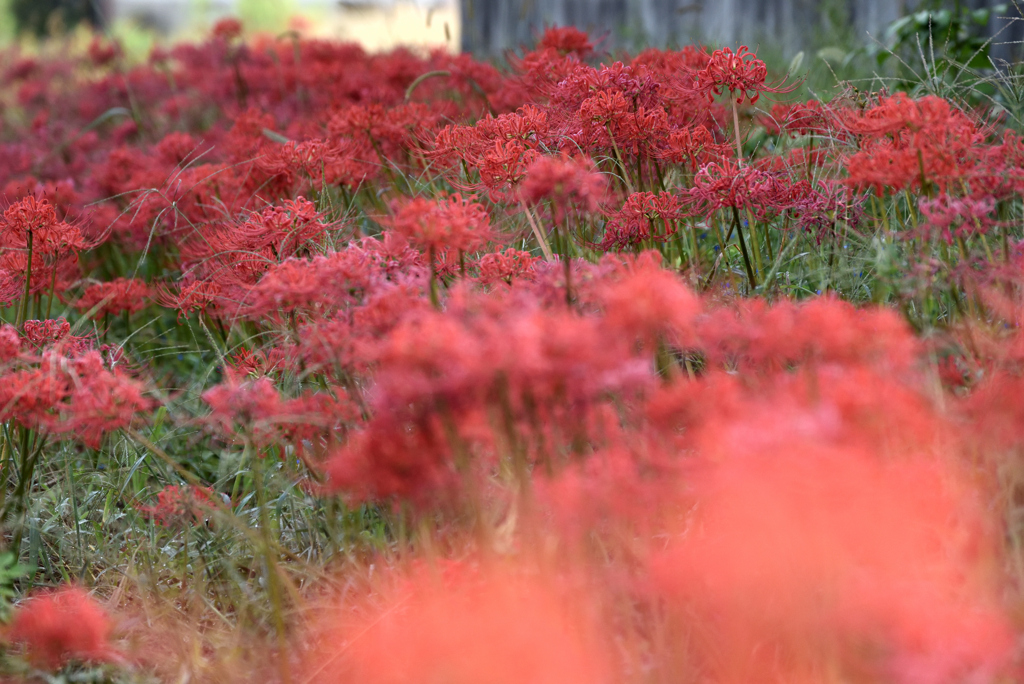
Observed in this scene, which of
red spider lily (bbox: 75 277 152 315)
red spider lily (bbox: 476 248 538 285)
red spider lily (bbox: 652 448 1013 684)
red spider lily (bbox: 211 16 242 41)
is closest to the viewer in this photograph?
red spider lily (bbox: 652 448 1013 684)

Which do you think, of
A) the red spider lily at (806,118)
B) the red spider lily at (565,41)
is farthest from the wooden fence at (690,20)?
the red spider lily at (806,118)

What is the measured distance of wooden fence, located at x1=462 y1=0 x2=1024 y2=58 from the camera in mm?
4898

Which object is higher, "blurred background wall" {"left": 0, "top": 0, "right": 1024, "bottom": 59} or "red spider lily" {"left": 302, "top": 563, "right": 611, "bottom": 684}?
"blurred background wall" {"left": 0, "top": 0, "right": 1024, "bottom": 59}

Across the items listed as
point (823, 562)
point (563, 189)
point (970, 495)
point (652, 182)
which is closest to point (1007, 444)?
point (970, 495)

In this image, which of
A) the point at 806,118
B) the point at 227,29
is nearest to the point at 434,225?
the point at 806,118

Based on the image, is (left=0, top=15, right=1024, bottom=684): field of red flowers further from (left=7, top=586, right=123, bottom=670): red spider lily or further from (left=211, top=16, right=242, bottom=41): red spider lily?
(left=211, top=16, right=242, bottom=41): red spider lily

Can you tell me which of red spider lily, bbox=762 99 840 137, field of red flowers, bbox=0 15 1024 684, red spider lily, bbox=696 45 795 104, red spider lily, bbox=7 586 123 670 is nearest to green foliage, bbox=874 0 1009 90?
red spider lily, bbox=762 99 840 137

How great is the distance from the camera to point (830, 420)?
3.62ft

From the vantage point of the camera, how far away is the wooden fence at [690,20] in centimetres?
490

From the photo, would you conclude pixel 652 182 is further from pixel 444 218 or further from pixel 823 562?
pixel 823 562

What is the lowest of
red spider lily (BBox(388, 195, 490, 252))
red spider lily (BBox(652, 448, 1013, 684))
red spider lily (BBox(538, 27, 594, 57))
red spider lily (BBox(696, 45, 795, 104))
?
red spider lily (BBox(652, 448, 1013, 684))

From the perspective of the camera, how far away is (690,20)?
620 centimetres

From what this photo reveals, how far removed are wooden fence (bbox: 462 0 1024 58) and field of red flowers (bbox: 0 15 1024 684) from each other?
271 cm

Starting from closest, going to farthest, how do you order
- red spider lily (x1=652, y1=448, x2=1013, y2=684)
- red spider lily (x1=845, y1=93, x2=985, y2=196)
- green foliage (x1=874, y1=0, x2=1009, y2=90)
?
1. red spider lily (x1=652, y1=448, x2=1013, y2=684)
2. red spider lily (x1=845, y1=93, x2=985, y2=196)
3. green foliage (x1=874, y1=0, x2=1009, y2=90)
